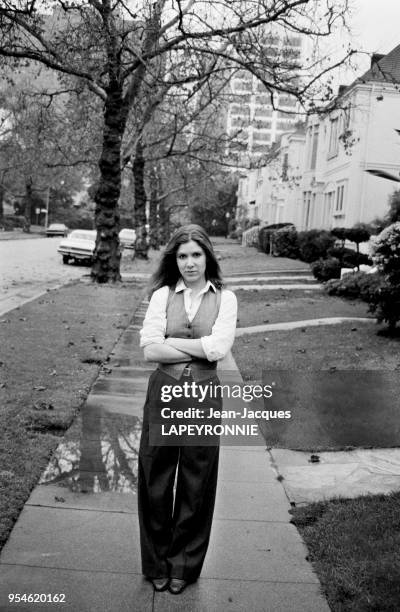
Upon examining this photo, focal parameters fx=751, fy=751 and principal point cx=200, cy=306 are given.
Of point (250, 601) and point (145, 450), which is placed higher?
point (145, 450)

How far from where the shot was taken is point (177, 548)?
13.0 feet

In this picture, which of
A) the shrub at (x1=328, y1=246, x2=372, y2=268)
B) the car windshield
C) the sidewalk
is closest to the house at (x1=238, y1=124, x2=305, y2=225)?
the car windshield

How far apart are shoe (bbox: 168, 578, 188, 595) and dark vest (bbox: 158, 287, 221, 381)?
3.49 feet

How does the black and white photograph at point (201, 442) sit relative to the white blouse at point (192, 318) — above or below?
below

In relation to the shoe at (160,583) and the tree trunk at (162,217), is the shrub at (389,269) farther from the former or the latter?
the tree trunk at (162,217)

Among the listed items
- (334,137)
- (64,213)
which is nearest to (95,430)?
(334,137)

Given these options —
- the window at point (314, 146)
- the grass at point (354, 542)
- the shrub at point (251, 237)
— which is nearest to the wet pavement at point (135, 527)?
the grass at point (354, 542)

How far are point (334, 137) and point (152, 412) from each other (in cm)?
3133

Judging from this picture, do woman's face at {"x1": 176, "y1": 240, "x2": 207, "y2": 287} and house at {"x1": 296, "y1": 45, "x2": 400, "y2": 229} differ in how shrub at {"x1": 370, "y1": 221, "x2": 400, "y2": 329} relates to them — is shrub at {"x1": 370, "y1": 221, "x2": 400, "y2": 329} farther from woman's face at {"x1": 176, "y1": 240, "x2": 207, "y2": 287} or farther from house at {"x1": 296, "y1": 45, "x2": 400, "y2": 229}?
house at {"x1": 296, "y1": 45, "x2": 400, "y2": 229}

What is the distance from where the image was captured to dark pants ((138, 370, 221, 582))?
3.89 meters

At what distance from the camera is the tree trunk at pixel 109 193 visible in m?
19.5

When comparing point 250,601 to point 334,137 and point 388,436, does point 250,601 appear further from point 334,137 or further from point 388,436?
point 334,137

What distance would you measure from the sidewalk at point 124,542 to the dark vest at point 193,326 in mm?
1137

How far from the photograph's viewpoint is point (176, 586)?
389cm
